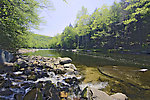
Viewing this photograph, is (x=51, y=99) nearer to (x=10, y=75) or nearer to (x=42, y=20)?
(x=10, y=75)

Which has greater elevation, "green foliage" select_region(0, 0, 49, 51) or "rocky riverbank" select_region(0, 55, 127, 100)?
"green foliage" select_region(0, 0, 49, 51)

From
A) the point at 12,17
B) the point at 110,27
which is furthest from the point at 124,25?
the point at 12,17

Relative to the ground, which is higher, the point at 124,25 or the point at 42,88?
the point at 124,25

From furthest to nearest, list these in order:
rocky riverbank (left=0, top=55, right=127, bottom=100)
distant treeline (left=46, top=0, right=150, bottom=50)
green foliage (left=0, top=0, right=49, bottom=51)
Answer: distant treeline (left=46, top=0, right=150, bottom=50), green foliage (left=0, top=0, right=49, bottom=51), rocky riverbank (left=0, top=55, right=127, bottom=100)

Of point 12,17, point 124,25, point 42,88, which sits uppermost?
point 124,25

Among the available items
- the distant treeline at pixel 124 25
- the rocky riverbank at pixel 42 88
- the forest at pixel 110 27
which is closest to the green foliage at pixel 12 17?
the forest at pixel 110 27

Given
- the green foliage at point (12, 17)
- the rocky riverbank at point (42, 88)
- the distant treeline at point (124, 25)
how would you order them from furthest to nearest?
the distant treeline at point (124, 25) → the green foliage at point (12, 17) → the rocky riverbank at point (42, 88)

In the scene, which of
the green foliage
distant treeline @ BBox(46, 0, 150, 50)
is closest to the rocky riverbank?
the green foliage

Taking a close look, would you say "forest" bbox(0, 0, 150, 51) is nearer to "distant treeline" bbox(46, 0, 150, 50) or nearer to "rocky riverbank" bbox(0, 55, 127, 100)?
"distant treeline" bbox(46, 0, 150, 50)

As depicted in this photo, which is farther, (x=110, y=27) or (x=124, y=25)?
(x=110, y=27)

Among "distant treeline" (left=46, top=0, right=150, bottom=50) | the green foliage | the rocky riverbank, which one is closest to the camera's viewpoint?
the rocky riverbank

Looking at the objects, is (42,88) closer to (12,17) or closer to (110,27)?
(12,17)

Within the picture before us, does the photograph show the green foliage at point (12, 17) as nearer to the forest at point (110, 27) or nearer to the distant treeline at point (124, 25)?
the forest at point (110, 27)

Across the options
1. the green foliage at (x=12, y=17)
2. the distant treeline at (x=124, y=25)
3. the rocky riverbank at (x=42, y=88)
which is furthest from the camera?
the distant treeline at (x=124, y=25)
